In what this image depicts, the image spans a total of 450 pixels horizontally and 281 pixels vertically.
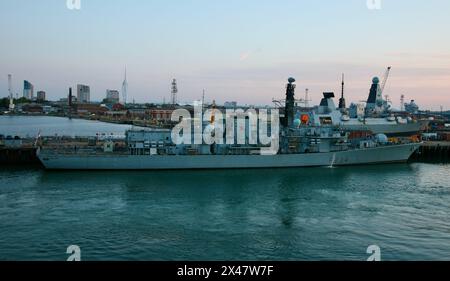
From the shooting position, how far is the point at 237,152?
30297 millimetres

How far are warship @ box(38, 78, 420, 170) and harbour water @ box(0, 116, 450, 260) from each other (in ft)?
4.63

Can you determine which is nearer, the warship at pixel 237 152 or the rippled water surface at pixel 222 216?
the rippled water surface at pixel 222 216

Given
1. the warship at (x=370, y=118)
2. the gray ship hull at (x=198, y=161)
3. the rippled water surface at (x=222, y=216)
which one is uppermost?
the warship at (x=370, y=118)

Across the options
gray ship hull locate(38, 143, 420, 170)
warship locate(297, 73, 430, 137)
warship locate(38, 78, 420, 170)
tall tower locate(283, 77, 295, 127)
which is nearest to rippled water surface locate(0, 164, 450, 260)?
gray ship hull locate(38, 143, 420, 170)

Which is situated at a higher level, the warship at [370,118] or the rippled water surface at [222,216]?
the warship at [370,118]

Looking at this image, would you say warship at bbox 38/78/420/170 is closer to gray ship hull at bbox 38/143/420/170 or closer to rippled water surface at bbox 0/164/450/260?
gray ship hull at bbox 38/143/420/170

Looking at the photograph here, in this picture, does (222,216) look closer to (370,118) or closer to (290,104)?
(290,104)

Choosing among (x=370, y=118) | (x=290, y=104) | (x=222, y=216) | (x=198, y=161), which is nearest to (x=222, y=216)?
(x=222, y=216)

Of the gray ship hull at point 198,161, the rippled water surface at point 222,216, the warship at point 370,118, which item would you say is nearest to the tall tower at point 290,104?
the warship at point 370,118

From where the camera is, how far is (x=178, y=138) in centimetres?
3023

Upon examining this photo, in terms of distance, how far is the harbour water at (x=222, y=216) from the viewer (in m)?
12.6

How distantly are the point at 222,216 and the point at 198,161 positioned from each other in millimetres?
12538

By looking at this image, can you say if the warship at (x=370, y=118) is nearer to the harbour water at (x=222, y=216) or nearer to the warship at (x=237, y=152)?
the warship at (x=237, y=152)

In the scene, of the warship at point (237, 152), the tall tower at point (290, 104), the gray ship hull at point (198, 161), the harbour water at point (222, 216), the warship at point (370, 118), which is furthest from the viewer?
the warship at point (370, 118)
